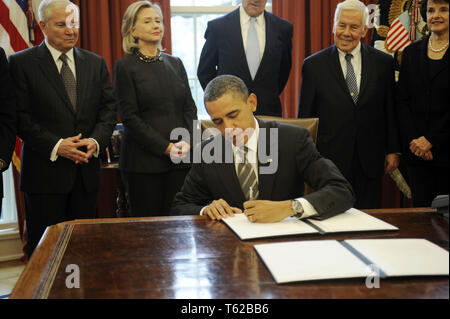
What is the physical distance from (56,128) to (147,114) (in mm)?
552

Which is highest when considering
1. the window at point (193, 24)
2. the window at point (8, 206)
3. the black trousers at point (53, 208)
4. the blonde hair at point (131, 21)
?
the window at point (193, 24)

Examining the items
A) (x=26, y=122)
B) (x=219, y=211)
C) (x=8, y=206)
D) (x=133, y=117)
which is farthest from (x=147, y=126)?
(x=8, y=206)

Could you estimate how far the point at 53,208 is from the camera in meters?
2.84

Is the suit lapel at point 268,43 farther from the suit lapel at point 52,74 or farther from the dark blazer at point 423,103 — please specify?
the suit lapel at point 52,74

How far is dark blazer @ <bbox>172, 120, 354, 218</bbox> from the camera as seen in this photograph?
7.01ft

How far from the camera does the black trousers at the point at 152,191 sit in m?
3.00

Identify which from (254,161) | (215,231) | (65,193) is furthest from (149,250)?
(65,193)

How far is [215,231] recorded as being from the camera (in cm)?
168

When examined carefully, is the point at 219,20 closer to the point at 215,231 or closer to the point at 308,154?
the point at 308,154

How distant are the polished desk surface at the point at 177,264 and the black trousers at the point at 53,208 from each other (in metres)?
1.09

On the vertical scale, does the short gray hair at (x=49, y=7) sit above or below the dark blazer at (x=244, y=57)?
above

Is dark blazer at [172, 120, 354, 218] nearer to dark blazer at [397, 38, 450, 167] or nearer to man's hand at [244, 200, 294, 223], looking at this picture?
man's hand at [244, 200, 294, 223]

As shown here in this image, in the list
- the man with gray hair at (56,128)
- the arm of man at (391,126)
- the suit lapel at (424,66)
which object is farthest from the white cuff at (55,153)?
the suit lapel at (424,66)

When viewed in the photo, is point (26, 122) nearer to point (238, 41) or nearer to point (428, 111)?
point (238, 41)
